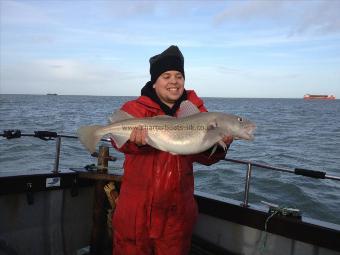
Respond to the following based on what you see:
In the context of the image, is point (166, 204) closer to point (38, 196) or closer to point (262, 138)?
point (38, 196)

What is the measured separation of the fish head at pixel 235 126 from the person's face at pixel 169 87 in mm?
515

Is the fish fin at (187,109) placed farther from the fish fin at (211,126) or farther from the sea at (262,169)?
the sea at (262,169)

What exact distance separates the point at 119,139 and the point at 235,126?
3.78 feet

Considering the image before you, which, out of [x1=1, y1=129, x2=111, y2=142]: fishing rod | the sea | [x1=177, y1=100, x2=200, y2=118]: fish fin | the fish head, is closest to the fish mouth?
the fish head

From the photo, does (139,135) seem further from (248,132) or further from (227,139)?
(248,132)

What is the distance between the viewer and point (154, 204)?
384cm

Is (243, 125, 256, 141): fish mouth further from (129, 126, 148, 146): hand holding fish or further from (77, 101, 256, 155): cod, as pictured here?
(129, 126, 148, 146): hand holding fish

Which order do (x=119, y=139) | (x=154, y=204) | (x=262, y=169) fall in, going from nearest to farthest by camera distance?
(x=154, y=204) → (x=119, y=139) → (x=262, y=169)

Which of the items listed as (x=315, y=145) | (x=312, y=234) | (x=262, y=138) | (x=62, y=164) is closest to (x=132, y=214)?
(x=312, y=234)

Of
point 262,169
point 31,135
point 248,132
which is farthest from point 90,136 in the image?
point 262,169

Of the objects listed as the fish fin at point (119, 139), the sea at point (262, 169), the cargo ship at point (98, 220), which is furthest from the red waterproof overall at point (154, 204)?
the sea at point (262, 169)

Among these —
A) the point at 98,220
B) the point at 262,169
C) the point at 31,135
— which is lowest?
the point at 262,169

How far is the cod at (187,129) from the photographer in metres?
3.83

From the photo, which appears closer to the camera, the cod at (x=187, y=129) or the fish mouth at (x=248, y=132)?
the cod at (x=187, y=129)
